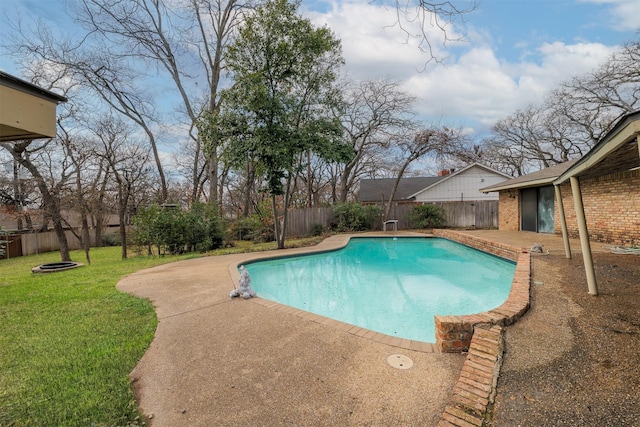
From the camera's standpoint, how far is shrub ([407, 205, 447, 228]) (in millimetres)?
17062

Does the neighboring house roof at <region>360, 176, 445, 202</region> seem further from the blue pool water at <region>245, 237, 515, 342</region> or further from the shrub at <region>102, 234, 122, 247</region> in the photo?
the shrub at <region>102, 234, 122, 247</region>

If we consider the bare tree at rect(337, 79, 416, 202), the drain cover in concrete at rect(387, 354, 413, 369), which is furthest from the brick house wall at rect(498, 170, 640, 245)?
the bare tree at rect(337, 79, 416, 202)

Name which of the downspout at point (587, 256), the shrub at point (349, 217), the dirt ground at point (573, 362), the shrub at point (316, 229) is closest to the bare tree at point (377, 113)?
the shrub at point (349, 217)

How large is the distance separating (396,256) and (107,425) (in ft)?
32.1

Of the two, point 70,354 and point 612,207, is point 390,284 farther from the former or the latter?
point 612,207

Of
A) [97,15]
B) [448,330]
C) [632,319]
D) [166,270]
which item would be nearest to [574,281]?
[632,319]

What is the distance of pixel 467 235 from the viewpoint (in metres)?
11.7

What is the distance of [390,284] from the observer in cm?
732

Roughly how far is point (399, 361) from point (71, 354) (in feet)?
10.6

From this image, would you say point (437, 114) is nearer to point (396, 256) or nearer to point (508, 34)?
point (396, 256)

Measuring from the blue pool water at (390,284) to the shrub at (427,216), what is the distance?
5415mm

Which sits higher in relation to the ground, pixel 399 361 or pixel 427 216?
pixel 427 216

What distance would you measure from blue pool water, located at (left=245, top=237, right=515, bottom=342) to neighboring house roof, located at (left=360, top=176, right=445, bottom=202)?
13712 millimetres

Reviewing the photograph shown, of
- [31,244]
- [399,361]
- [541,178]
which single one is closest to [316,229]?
[541,178]
